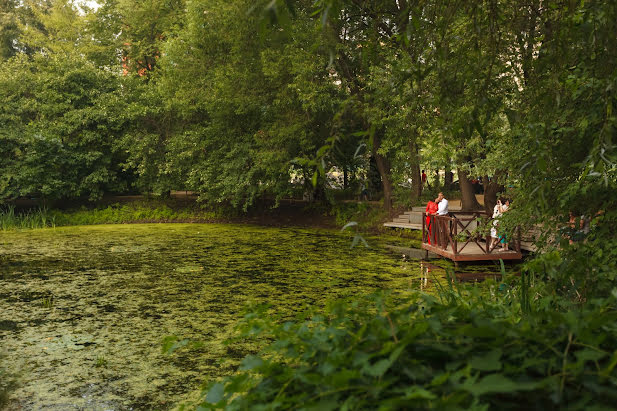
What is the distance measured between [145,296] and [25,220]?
12401 millimetres

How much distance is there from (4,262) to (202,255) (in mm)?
4383

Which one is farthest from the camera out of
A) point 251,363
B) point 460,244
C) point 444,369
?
point 460,244

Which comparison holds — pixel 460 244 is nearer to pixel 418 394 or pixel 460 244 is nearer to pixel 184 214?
pixel 418 394

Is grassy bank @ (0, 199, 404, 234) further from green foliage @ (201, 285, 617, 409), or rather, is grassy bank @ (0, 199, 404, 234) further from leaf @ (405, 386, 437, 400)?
leaf @ (405, 386, 437, 400)

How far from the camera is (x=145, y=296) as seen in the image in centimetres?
932

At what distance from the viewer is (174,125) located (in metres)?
22.8

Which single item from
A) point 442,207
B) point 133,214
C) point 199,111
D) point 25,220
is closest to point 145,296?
point 442,207

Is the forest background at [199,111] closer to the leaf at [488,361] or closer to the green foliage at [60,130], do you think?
the green foliage at [60,130]

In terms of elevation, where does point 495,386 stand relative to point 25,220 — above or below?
above

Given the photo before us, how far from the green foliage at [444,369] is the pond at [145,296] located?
1.90 metres

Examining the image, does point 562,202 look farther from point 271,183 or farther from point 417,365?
point 271,183

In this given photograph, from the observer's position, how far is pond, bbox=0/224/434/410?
5.53m

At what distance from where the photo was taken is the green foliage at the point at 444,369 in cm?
154

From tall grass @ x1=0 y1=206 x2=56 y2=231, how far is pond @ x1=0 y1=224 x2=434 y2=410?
1.34 metres
